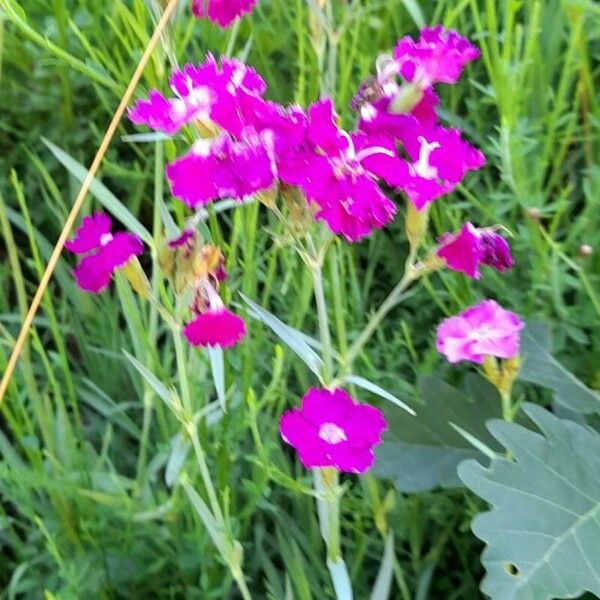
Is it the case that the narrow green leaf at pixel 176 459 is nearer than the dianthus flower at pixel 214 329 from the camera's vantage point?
No

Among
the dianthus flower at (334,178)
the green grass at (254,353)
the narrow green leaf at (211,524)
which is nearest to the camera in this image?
the dianthus flower at (334,178)

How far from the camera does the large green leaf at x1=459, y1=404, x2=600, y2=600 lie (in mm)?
620

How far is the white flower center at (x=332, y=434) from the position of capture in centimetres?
54

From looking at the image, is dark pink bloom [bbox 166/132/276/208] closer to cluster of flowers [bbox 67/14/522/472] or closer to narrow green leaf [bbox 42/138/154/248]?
cluster of flowers [bbox 67/14/522/472]

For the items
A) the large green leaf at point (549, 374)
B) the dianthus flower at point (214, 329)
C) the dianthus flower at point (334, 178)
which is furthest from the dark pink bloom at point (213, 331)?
the large green leaf at point (549, 374)

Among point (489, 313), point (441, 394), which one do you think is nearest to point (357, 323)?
point (441, 394)

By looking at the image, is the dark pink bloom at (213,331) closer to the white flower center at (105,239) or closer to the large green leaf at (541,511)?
the white flower center at (105,239)

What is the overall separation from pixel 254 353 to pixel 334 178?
331 mm

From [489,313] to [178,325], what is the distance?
0.24 meters

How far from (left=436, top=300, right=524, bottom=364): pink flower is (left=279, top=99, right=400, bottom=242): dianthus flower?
0.19 metres

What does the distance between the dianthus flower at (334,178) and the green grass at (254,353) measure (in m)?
0.17

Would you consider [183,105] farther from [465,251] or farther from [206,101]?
[465,251]

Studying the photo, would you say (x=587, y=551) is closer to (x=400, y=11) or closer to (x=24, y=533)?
(x=24, y=533)

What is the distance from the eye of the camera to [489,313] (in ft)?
2.14
